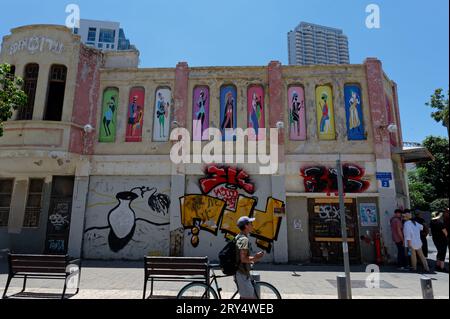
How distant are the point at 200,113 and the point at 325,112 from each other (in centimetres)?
540

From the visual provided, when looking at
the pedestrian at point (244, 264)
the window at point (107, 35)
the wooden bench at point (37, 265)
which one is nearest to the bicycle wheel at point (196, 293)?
the pedestrian at point (244, 264)

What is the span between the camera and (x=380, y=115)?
12.7 m

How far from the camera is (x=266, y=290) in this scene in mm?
5180

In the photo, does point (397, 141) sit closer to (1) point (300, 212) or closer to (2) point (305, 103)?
(2) point (305, 103)

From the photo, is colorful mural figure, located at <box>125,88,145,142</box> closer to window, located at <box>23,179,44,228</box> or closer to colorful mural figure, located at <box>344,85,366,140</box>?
window, located at <box>23,179,44,228</box>

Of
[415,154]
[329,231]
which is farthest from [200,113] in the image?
[415,154]

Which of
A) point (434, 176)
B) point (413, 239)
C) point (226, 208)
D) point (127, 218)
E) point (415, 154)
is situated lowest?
point (413, 239)

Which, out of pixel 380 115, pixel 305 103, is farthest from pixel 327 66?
pixel 380 115

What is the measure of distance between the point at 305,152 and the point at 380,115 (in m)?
3.48

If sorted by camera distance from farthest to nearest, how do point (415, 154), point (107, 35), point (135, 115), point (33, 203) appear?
point (107, 35), point (135, 115), point (33, 203), point (415, 154)

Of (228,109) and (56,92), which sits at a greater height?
(56,92)

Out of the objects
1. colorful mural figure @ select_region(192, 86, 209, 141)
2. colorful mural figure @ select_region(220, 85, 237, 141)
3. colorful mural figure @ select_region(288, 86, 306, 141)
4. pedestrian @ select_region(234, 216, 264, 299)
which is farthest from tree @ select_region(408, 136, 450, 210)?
pedestrian @ select_region(234, 216, 264, 299)

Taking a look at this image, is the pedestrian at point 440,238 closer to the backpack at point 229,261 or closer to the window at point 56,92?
the backpack at point 229,261

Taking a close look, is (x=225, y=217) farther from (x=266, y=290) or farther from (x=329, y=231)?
(x=266, y=290)
